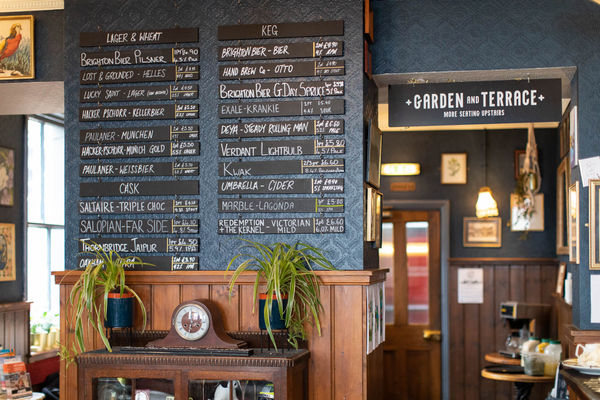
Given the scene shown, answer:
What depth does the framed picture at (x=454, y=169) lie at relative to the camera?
7906 millimetres

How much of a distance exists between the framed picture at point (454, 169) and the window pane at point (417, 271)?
515 mm

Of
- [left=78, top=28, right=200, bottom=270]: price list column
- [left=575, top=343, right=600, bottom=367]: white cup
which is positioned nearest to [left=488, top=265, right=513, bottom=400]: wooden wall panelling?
[left=575, top=343, right=600, bottom=367]: white cup

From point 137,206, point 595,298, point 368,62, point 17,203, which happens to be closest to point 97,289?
point 137,206

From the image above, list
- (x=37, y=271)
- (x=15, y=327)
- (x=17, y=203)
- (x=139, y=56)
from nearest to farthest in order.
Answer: (x=139, y=56) → (x=15, y=327) → (x=17, y=203) → (x=37, y=271)

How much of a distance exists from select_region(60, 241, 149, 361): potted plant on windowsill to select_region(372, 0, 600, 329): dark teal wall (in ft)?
6.41

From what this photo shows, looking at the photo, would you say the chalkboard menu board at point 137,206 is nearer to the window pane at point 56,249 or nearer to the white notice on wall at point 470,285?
the window pane at point 56,249

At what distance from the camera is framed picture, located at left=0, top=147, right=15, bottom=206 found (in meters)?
7.11

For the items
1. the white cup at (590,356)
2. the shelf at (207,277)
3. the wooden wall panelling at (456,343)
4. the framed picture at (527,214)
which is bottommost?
the wooden wall panelling at (456,343)

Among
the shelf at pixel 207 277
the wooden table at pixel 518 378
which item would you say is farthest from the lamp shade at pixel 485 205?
the shelf at pixel 207 277

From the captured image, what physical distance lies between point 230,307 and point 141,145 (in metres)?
1.10

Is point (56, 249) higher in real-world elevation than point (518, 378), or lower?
higher

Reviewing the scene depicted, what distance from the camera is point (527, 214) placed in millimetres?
7508

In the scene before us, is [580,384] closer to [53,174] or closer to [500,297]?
[500,297]

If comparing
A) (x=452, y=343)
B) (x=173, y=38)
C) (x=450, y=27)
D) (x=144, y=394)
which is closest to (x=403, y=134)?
(x=452, y=343)
